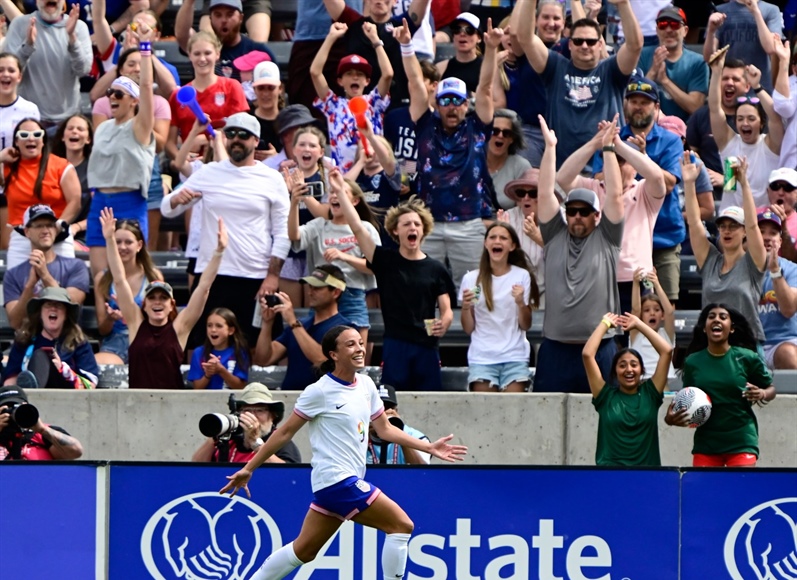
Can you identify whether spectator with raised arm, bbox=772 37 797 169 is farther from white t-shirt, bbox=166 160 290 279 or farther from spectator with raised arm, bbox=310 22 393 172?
white t-shirt, bbox=166 160 290 279

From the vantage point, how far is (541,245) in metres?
13.2

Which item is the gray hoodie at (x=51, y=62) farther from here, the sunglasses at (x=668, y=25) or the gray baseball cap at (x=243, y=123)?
the sunglasses at (x=668, y=25)

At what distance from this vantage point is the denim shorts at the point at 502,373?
12.7m

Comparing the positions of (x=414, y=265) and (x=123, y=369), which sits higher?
(x=414, y=265)

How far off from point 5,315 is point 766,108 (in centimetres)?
661

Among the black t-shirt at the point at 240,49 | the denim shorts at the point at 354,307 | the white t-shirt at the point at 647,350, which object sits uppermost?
the black t-shirt at the point at 240,49

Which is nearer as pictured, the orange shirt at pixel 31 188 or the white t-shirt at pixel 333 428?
the white t-shirt at pixel 333 428

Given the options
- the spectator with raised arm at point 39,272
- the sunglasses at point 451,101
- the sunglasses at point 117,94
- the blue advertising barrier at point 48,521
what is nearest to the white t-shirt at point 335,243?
the sunglasses at point 451,101

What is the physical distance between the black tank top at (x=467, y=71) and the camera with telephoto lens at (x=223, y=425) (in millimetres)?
5041

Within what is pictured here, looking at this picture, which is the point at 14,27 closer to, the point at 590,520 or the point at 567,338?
the point at 567,338

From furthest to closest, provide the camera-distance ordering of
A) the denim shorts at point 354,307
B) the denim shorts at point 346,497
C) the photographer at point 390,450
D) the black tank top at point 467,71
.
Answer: the black tank top at point 467,71 < the denim shorts at point 354,307 < the photographer at point 390,450 < the denim shorts at point 346,497

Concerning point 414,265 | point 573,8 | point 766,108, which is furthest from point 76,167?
point 766,108

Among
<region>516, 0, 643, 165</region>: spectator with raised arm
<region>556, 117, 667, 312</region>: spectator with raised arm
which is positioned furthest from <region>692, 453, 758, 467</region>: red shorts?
<region>516, 0, 643, 165</region>: spectator with raised arm

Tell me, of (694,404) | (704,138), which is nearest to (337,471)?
(694,404)
